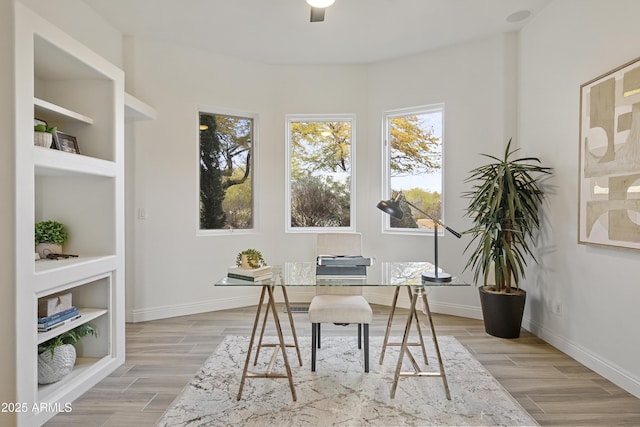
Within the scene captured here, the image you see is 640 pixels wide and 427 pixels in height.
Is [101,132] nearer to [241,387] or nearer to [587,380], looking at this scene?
[241,387]

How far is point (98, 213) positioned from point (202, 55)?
2.41m

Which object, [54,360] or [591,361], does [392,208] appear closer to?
[591,361]

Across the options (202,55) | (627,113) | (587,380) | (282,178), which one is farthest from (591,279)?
(202,55)

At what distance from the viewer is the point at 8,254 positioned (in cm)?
185

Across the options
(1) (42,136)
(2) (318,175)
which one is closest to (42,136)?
(1) (42,136)

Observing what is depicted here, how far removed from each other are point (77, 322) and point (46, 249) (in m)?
0.55

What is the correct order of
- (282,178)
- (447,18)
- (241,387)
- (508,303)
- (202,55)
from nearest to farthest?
(241,387), (508,303), (447,18), (202,55), (282,178)

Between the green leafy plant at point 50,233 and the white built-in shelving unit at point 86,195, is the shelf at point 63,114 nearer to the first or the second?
the white built-in shelving unit at point 86,195

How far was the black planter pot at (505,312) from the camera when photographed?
10.9 ft

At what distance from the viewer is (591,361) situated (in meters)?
2.76

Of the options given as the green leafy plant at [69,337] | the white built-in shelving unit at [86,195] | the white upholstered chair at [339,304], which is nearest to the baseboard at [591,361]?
the white upholstered chair at [339,304]

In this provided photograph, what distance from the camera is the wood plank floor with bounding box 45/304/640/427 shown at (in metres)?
2.15

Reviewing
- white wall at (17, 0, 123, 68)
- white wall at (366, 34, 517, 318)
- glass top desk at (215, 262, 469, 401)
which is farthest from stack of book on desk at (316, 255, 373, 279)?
white wall at (17, 0, 123, 68)

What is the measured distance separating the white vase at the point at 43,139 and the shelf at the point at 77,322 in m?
1.09
